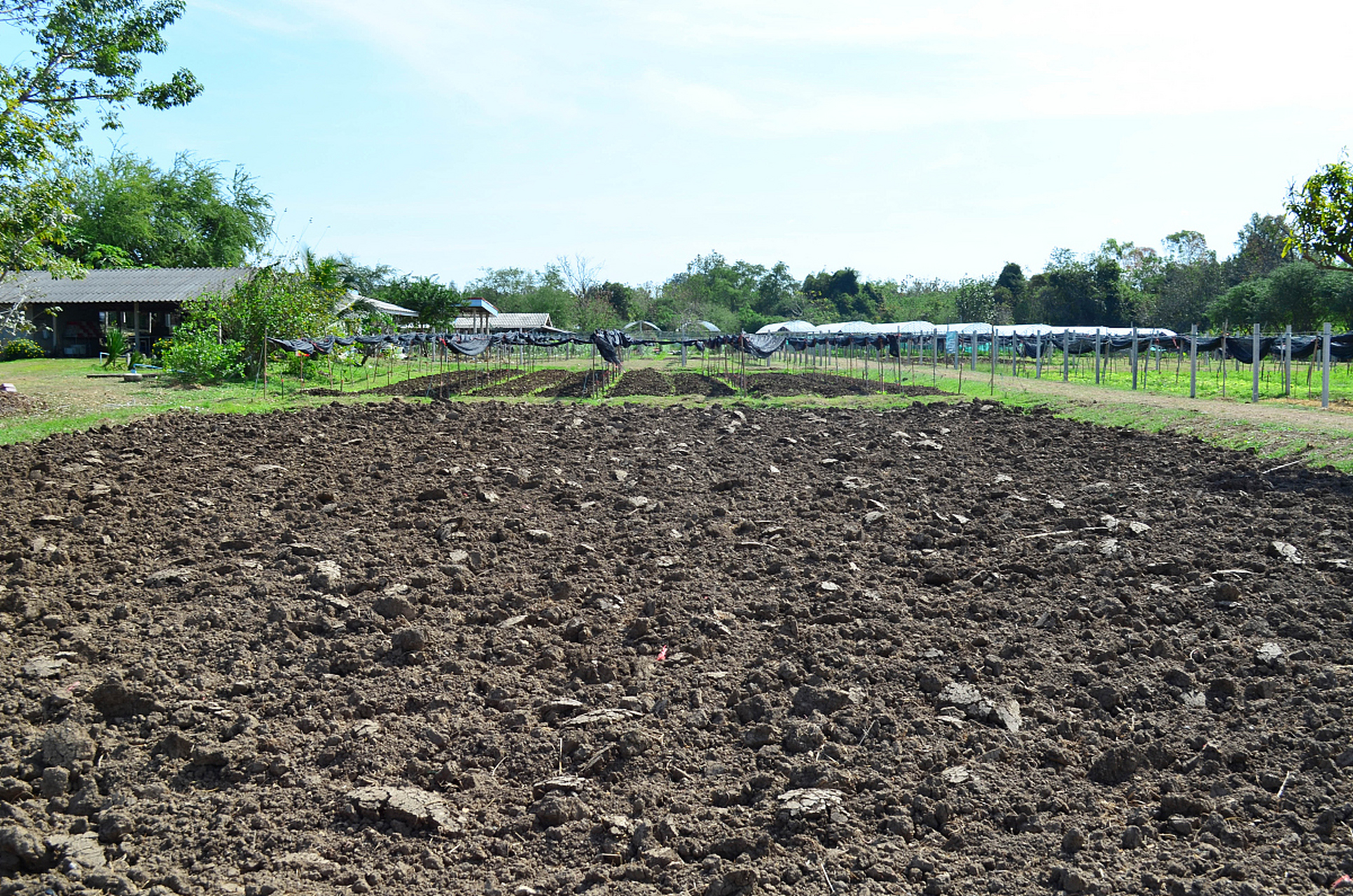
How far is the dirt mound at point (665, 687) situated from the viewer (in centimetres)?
364

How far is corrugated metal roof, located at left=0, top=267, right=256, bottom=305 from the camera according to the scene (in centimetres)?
3444

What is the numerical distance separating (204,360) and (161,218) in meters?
33.5

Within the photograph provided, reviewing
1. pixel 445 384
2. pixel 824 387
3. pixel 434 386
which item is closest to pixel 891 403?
pixel 824 387

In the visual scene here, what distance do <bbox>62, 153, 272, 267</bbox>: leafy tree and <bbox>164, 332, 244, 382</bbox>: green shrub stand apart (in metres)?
25.2

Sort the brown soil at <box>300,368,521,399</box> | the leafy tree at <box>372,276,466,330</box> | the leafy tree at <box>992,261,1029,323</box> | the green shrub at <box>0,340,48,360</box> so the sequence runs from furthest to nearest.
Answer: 1. the leafy tree at <box>992,261,1029,323</box>
2. the leafy tree at <box>372,276,466,330</box>
3. the green shrub at <box>0,340,48,360</box>
4. the brown soil at <box>300,368,521,399</box>

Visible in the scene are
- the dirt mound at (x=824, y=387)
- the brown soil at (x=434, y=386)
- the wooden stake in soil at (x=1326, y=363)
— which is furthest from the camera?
the dirt mound at (x=824, y=387)

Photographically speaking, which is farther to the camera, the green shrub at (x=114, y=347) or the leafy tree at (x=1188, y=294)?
the leafy tree at (x=1188, y=294)

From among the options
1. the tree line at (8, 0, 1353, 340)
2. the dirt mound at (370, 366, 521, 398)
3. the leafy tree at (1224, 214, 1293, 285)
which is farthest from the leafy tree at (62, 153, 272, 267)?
the leafy tree at (1224, 214, 1293, 285)

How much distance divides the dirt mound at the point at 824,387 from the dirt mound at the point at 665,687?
45.7ft

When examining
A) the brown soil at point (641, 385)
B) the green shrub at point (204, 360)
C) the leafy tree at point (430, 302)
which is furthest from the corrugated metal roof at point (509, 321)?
the green shrub at point (204, 360)

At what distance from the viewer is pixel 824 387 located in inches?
997

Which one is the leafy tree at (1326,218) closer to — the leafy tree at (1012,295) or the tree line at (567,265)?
Result: the tree line at (567,265)

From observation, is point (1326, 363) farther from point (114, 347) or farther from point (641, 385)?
point (114, 347)

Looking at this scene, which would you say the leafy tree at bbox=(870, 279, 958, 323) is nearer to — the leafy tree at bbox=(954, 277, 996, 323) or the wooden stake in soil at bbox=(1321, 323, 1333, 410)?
the leafy tree at bbox=(954, 277, 996, 323)
